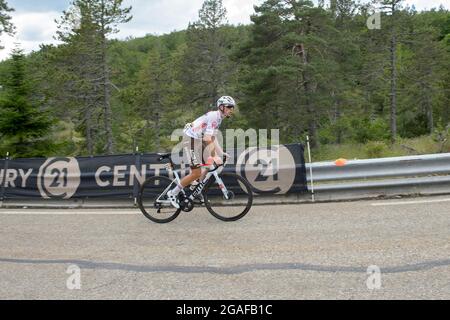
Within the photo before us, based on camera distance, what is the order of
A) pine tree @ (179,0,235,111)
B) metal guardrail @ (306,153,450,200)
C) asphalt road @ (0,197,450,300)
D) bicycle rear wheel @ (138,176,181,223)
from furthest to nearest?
pine tree @ (179,0,235,111) < metal guardrail @ (306,153,450,200) < bicycle rear wheel @ (138,176,181,223) < asphalt road @ (0,197,450,300)

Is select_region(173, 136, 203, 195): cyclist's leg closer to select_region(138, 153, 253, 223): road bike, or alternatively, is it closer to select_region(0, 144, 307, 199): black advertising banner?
select_region(138, 153, 253, 223): road bike

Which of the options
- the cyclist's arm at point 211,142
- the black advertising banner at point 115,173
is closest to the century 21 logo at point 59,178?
the black advertising banner at point 115,173

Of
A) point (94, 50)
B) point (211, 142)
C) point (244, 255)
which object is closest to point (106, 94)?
point (94, 50)

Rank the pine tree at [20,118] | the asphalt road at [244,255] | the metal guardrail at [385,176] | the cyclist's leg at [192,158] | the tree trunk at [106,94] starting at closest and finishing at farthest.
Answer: the asphalt road at [244,255]
the cyclist's leg at [192,158]
the metal guardrail at [385,176]
the pine tree at [20,118]
the tree trunk at [106,94]

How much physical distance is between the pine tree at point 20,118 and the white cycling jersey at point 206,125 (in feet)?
39.8

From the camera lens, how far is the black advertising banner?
8820 mm

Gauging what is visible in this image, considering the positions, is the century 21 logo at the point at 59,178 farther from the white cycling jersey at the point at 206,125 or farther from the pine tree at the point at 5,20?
the pine tree at the point at 5,20

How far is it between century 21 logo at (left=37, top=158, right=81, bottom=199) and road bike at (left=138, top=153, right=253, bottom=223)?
2.68 meters

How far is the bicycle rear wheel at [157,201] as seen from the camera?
7609 millimetres

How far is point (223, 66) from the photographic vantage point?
1706 inches

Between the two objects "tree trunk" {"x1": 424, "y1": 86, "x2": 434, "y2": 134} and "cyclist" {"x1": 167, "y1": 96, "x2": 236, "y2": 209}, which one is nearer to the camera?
"cyclist" {"x1": 167, "y1": 96, "x2": 236, "y2": 209}

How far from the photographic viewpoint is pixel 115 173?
9.48m

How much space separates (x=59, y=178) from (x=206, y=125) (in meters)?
4.48

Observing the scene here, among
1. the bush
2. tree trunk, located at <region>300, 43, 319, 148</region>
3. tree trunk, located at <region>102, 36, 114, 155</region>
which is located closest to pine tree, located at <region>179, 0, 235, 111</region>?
tree trunk, located at <region>300, 43, 319, 148</region>
